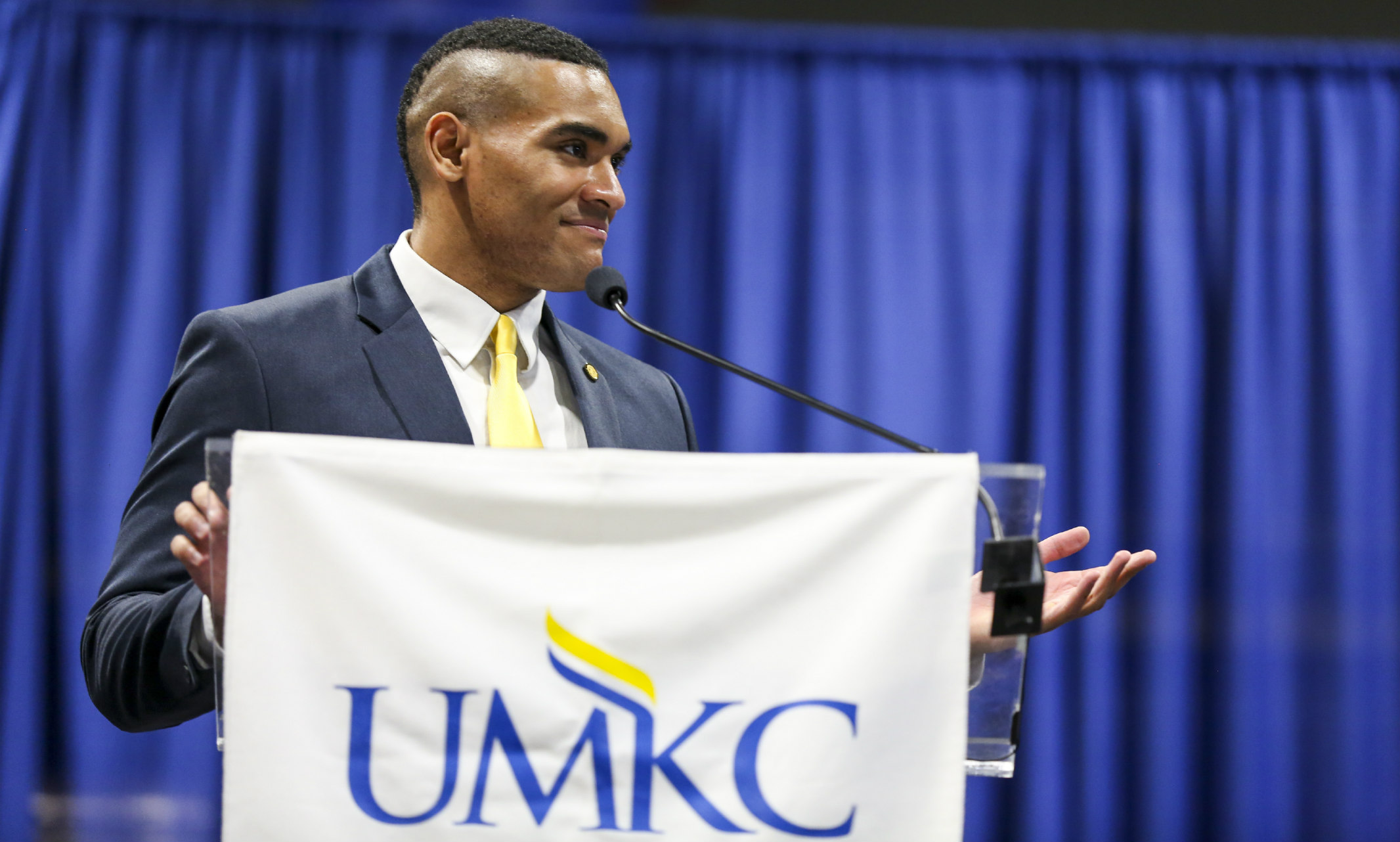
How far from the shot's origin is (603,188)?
5.01 feet

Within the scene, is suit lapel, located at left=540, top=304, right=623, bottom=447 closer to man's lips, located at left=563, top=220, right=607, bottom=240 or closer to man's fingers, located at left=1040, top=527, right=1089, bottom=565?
man's lips, located at left=563, top=220, right=607, bottom=240

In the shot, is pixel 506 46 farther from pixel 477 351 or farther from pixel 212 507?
pixel 212 507

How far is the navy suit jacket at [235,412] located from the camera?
109cm

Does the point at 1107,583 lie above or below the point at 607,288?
below

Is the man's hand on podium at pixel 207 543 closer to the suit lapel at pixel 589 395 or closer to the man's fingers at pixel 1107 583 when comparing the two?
the suit lapel at pixel 589 395

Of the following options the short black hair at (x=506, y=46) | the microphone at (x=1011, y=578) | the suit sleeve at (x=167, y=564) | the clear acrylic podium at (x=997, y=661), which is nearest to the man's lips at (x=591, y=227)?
the short black hair at (x=506, y=46)

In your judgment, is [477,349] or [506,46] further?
[506,46]

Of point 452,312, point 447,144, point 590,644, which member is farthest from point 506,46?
point 590,644

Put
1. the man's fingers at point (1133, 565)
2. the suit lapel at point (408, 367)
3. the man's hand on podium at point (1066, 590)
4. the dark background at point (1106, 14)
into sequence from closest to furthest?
1. the man's hand on podium at point (1066, 590)
2. the man's fingers at point (1133, 565)
3. the suit lapel at point (408, 367)
4. the dark background at point (1106, 14)

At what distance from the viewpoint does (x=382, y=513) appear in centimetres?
92

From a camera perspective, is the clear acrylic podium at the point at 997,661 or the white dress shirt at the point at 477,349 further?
the white dress shirt at the point at 477,349

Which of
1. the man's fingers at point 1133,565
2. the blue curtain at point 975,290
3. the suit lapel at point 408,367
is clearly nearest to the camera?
the man's fingers at point 1133,565

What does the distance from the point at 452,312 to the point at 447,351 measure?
2.2 inches

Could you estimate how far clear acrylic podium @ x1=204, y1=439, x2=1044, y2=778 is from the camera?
35.7 inches
